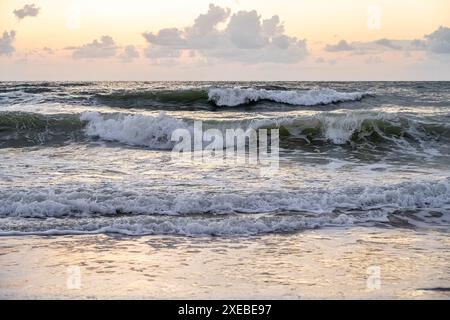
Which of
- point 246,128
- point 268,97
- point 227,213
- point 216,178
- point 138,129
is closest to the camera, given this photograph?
point 227,213

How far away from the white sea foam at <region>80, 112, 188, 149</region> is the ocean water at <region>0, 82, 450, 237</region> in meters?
0.03

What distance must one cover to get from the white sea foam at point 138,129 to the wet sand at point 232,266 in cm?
860

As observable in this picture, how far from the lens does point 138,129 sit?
1540 centimetres

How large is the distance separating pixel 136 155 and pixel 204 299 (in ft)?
27.9

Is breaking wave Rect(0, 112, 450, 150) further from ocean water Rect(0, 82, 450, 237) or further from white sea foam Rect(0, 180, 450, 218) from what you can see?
white sea foam Rect(0, 180, 450, 218)

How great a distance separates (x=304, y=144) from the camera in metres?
14.2

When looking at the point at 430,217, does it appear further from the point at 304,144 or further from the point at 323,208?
the point at 304,144

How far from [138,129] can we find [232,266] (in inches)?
428

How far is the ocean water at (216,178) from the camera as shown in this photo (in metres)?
6.72

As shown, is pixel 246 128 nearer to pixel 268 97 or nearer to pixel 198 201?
pixel 268 97

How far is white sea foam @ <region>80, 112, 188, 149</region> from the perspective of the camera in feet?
48.7

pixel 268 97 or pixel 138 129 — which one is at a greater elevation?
pixel 268 97

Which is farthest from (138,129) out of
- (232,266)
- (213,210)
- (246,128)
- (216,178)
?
(232,266)
